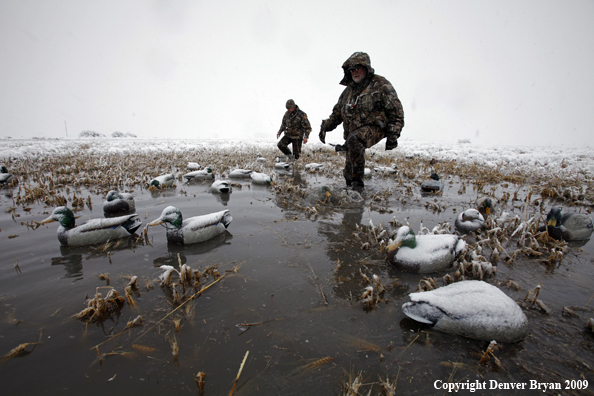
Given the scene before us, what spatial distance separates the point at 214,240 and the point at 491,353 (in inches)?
110

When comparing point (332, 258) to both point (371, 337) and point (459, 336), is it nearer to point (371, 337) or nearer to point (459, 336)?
point (371, 337)

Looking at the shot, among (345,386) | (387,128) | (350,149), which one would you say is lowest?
(345,386)

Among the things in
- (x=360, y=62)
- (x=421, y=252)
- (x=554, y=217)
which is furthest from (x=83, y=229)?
(x=554, y=217)

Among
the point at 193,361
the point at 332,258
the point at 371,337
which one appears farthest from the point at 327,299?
the point at 193,361

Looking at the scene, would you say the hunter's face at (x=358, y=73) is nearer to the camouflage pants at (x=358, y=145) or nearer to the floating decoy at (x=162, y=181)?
the camouflage pants at (x=358, y=145)

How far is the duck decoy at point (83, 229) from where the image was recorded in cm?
289

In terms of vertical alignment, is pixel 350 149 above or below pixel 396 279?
above

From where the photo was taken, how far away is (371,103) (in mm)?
5543

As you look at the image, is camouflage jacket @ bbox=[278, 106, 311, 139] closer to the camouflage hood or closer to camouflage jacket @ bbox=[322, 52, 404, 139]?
camouflage jacket @ bbox=[322, 52, 404, 139]

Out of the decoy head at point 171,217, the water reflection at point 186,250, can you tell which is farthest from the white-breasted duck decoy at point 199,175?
the decoy head at point 171,217

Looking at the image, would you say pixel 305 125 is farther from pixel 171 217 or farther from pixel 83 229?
pixel 83 229

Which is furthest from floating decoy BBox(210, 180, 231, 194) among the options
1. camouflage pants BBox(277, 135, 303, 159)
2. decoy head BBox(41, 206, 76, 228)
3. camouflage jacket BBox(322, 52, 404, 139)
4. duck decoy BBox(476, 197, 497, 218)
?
camouflage pants BBox(277, 135, 303, 159)

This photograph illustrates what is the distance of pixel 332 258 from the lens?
2746mm

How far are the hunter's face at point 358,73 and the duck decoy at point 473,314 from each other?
5.09 metres
